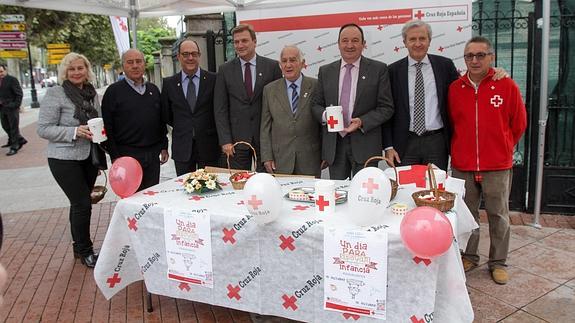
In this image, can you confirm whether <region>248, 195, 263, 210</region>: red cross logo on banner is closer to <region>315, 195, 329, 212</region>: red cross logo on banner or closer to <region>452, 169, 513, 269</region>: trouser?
<region>315, 195, 329, 212</region>: red cross logo on banner

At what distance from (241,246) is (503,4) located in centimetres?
380

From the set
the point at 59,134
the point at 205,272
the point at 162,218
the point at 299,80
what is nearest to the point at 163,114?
the point at 59,134

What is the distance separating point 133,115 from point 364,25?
250cm

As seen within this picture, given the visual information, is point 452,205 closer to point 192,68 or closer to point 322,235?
point 322,235

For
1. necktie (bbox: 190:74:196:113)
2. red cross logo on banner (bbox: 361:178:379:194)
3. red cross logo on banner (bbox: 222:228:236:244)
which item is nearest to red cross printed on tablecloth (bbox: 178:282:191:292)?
red cross logo on banner (bbox: 222:228:236:244)

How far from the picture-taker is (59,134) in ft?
11.3

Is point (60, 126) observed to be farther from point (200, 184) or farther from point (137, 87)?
point (200, 184)

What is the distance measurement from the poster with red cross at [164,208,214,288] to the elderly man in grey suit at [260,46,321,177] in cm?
121

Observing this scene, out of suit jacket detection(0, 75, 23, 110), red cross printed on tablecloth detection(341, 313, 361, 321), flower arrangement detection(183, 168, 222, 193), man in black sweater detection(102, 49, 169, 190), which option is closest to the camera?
red cross printed on tablecloth detection(341, 313, 361, 321)

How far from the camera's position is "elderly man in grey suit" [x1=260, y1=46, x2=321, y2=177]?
3582mm

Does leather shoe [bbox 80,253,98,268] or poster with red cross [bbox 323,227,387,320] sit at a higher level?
poster with red cross [bbox 323,227,387,320]

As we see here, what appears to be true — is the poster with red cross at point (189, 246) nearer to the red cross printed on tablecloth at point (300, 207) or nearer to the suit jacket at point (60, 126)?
the red cross printed on tablecloth at point (300, 207)

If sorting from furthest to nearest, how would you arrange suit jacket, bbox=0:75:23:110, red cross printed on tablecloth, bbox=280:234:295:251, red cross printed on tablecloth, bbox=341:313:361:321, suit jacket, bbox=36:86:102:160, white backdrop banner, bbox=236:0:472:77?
suit jacket, bbox=0:75:23:110 < white backdrop banner, bbox=236:0:472:77 < suit jacket, bbox=36:86:102:160 < red cross printed on tablecloth, bbox=280:234:295:251 < red cross printed on tablecloth, bbox=341:313:361:321

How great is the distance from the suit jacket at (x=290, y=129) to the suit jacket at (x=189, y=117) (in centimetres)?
56
